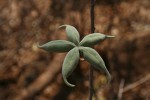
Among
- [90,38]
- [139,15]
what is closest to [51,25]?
[139,15]

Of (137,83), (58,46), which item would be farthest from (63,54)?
(58,46)

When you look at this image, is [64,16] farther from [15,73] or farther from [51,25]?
[15,73]

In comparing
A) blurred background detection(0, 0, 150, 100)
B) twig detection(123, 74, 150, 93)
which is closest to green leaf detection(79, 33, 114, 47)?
blurred background detection(0, 0, 150, 100)

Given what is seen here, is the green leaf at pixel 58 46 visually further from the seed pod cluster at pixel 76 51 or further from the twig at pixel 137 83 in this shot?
the twig at pixel 137 83

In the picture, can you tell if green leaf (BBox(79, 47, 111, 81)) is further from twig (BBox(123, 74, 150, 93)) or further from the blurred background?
twig (BBox(123, 74, 150, 93))

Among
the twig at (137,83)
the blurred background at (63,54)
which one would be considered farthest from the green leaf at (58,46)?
the twig at (137,83)

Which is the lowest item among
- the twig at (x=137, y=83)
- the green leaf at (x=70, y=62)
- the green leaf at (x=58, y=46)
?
the twig at (x=137, y=83)
